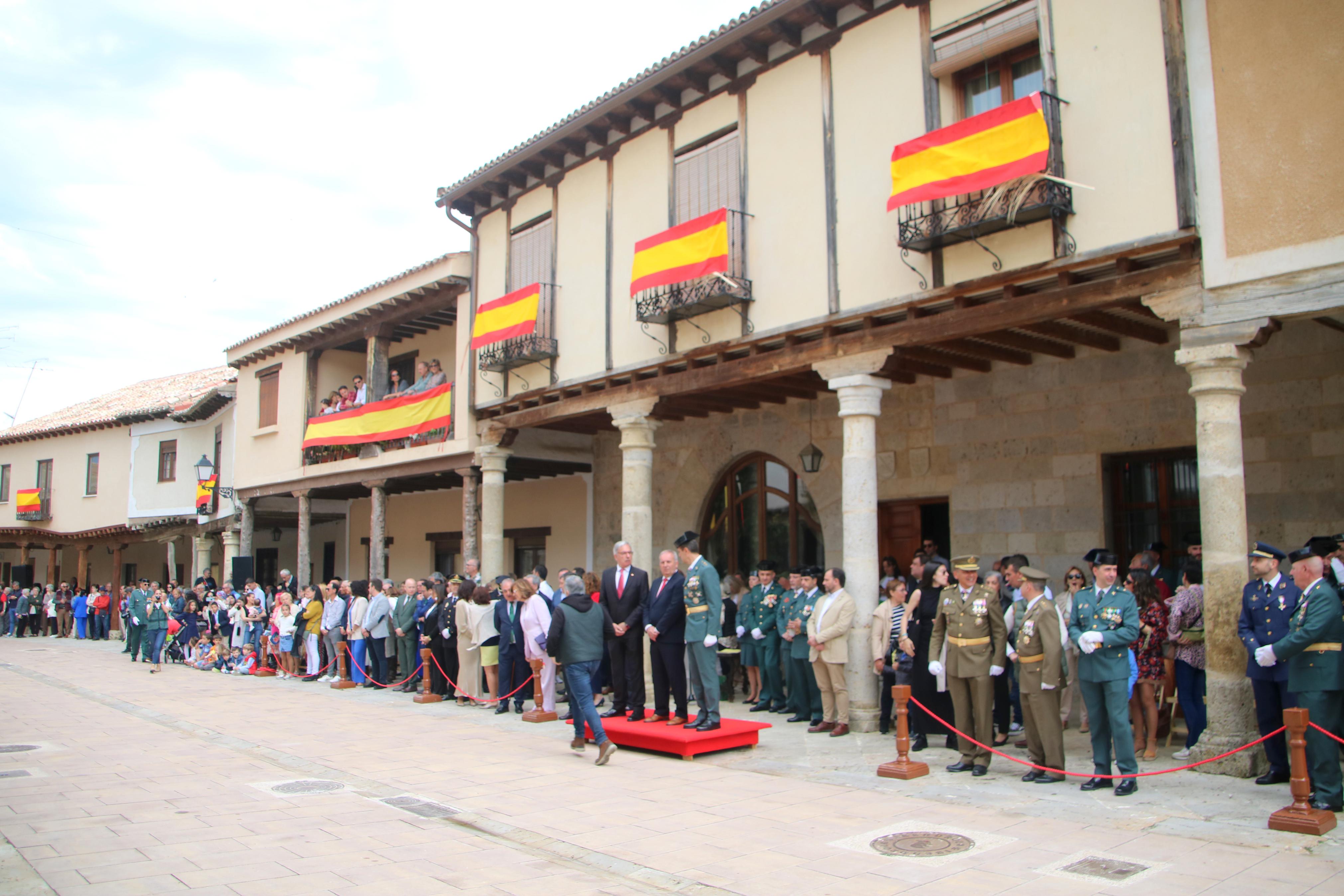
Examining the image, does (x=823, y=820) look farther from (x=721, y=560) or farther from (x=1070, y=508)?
(x=721, y=560)

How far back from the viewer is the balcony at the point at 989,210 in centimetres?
870

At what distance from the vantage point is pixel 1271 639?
6980 mm

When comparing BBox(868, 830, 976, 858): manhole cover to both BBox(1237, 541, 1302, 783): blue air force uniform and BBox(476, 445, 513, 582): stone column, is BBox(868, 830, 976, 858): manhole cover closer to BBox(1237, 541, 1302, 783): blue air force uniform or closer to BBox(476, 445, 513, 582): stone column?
BBox(1237, 541, 1302, 783): blue air force uniform

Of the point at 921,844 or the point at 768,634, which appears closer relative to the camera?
the point at 921,844

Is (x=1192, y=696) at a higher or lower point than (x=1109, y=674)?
lower

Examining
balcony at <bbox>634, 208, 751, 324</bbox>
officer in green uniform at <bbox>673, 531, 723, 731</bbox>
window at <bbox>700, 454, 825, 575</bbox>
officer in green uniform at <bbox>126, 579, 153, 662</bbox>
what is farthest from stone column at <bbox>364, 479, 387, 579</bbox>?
officer in green uniform at <bbox>673, 531, 723, 731</bbox>

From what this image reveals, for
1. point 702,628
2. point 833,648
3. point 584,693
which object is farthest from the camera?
point 833,648

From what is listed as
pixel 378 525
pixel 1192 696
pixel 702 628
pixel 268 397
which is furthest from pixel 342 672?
pixel 1192 696

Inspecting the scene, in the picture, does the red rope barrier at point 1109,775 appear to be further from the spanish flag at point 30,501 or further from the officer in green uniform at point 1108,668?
the spanish flag at point 30,501

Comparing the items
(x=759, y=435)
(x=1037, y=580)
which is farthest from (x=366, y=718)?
(x=1037, y=580)

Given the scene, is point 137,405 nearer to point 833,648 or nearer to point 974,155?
point 833,648

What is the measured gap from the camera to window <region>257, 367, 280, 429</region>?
2253cm

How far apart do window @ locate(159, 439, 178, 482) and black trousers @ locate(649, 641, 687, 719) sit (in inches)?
926

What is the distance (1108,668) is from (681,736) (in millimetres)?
3671
